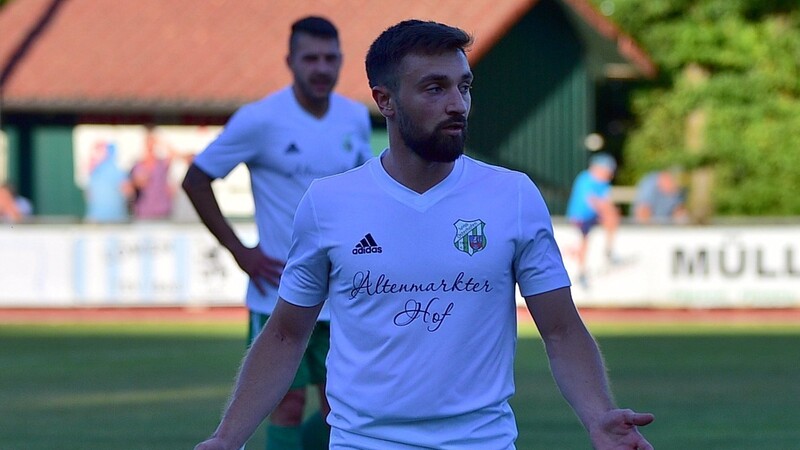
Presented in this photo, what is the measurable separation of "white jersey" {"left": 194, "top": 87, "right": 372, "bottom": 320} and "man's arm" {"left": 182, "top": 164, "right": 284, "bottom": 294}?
5 centimetres

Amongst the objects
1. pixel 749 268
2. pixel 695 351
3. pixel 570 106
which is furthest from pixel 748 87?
pixel 695 351

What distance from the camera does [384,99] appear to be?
4848 mm

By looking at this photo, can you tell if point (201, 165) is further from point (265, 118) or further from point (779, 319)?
point (779, 319)

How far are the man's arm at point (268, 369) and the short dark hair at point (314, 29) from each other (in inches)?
122

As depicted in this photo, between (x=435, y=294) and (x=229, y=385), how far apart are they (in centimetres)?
940

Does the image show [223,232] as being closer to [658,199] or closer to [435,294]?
[435,294]

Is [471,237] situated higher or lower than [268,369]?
higher

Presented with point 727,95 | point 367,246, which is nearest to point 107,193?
point 727,95

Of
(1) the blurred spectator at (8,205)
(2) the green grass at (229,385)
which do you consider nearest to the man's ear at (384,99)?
(2) the green grass at (229,385)

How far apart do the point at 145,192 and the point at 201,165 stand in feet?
52.2

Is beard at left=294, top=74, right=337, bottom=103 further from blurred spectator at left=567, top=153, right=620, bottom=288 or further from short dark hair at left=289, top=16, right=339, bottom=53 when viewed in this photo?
blurred spectator at left=567, top=153, right=620, bottom=288

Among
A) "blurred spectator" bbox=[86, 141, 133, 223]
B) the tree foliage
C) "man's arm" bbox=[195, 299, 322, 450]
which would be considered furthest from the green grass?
the tree foliage

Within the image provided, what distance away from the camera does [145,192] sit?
939 inches

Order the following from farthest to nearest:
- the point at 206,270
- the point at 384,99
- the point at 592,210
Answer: the point at 592,210 → the point at 206,270 → the point at 384,99
